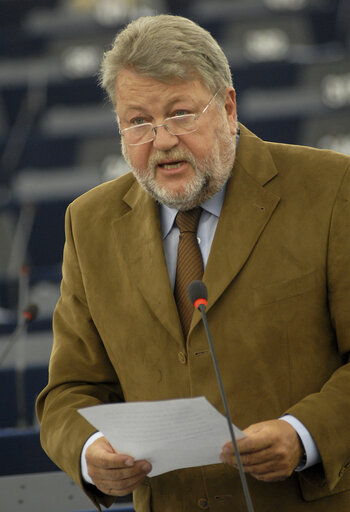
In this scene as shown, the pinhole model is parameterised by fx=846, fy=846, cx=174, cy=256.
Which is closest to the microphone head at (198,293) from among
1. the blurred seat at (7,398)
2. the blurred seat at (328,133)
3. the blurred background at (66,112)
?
the blurred background at (66,112)

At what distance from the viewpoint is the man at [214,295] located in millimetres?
1404

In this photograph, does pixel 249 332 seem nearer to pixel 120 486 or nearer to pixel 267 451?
pixel 267 451

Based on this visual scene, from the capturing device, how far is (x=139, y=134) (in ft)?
4.84

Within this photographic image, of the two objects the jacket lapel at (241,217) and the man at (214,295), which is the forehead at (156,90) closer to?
the man at (214,295)

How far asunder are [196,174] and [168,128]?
9 cm

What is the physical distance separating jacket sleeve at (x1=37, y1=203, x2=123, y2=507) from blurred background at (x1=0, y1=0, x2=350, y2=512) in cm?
49

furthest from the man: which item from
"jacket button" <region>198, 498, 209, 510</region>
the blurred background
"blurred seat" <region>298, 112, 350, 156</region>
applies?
"blurred seat" <region>298, 112, 350, 156</region>

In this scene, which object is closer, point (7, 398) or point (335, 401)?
point (335, 401)

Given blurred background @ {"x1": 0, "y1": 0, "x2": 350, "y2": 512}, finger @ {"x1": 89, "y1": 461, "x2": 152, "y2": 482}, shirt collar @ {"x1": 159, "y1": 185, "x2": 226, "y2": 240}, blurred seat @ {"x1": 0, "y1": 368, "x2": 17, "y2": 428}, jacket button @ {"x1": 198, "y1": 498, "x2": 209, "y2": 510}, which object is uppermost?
shirt collar @ {"x1": 159, "y1": 185, "x2": 226, "y2": 240}

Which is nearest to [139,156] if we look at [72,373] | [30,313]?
[72,373]

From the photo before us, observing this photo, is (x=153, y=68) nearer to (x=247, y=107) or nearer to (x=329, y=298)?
(x=329, y=298)

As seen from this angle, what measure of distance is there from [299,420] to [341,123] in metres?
4.10

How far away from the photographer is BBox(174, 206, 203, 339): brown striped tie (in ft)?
4.85

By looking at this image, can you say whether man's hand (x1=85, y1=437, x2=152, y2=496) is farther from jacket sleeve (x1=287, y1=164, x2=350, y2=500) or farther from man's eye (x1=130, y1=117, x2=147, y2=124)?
man's eye (x1=130, y1=117, x2=147, y2=124)
